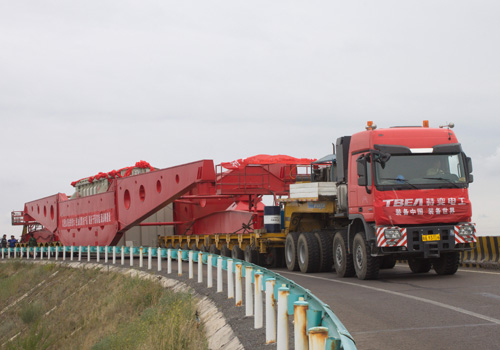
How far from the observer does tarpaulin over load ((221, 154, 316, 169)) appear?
89.3ft

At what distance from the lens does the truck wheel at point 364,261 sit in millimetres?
16094

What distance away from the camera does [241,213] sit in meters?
28.5

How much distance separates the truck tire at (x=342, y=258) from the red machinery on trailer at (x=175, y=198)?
8930 mm

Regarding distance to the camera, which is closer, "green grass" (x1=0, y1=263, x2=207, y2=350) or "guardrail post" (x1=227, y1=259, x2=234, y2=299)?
"green grass" (x1=0, y1=263, x2=207, y2=350)

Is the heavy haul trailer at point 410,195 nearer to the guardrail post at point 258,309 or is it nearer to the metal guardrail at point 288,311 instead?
the metal guardrail at point 288,311

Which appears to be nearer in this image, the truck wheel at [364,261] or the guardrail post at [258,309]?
the guardrail post at [258,309]

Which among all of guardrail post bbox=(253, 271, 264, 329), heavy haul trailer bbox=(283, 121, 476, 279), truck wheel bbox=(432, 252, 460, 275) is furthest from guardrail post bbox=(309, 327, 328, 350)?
truck wheel bbox=(432, 252, 460, 275)

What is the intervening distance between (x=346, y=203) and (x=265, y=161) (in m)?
10.0

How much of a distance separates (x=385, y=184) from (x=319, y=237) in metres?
4.79

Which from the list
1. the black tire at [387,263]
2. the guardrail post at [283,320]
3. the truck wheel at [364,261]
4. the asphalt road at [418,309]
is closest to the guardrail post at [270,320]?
the guardrail post at [283,320]

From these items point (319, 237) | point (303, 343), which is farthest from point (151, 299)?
point (303, 343)

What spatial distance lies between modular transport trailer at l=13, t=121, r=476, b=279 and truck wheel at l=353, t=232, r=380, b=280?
0.02 meters

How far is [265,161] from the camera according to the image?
27.5m

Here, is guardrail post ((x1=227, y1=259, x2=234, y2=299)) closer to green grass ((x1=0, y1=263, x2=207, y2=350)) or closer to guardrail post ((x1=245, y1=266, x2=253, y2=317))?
green grass ((x1=0, y1=263, x2=207, y2=350))
